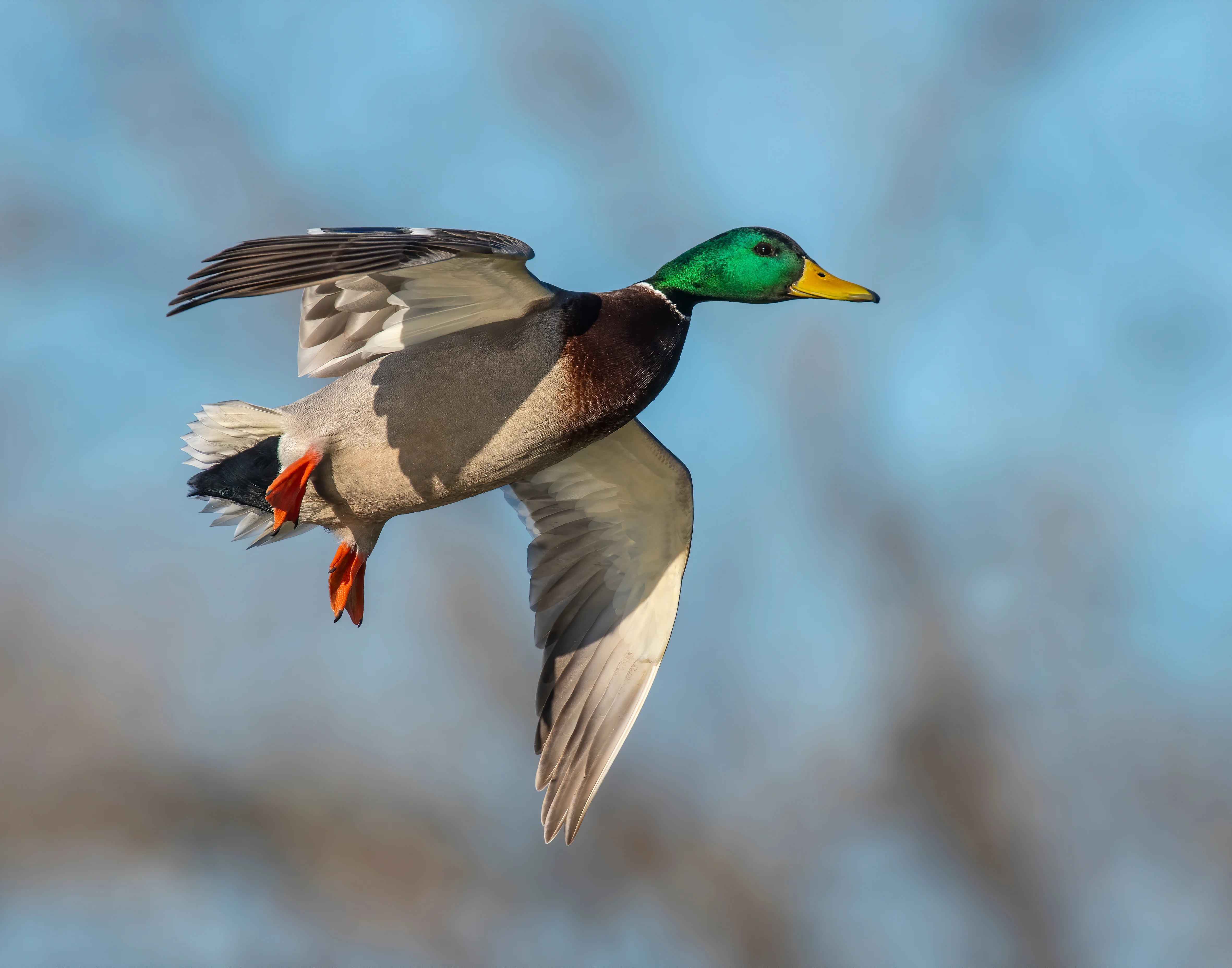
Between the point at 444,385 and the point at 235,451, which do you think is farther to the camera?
the point at 235,451

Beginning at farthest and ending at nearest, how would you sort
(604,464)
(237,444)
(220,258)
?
(604,464), (237,444), (220,258)

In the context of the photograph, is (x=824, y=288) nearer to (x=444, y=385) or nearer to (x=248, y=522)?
(x=444, y=385)

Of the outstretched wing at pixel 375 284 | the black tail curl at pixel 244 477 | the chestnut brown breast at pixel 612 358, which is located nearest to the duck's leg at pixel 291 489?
the black tail curl at pixel 244 477

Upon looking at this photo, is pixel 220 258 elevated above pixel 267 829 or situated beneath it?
elevated above

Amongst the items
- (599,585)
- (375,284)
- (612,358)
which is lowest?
(599,585)

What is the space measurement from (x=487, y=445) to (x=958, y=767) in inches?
205

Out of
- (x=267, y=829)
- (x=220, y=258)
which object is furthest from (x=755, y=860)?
(x=220, y=258)

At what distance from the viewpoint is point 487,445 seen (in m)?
4.91

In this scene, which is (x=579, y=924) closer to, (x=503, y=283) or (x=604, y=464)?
(x=604, y=464)

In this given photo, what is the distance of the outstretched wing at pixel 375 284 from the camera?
3.91 metres

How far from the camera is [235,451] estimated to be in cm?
527

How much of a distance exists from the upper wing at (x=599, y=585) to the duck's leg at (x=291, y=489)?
1378 mm

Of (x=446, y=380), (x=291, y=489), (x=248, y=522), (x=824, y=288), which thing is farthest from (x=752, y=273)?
(x=248, y=522)

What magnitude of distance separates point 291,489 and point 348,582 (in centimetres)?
66
